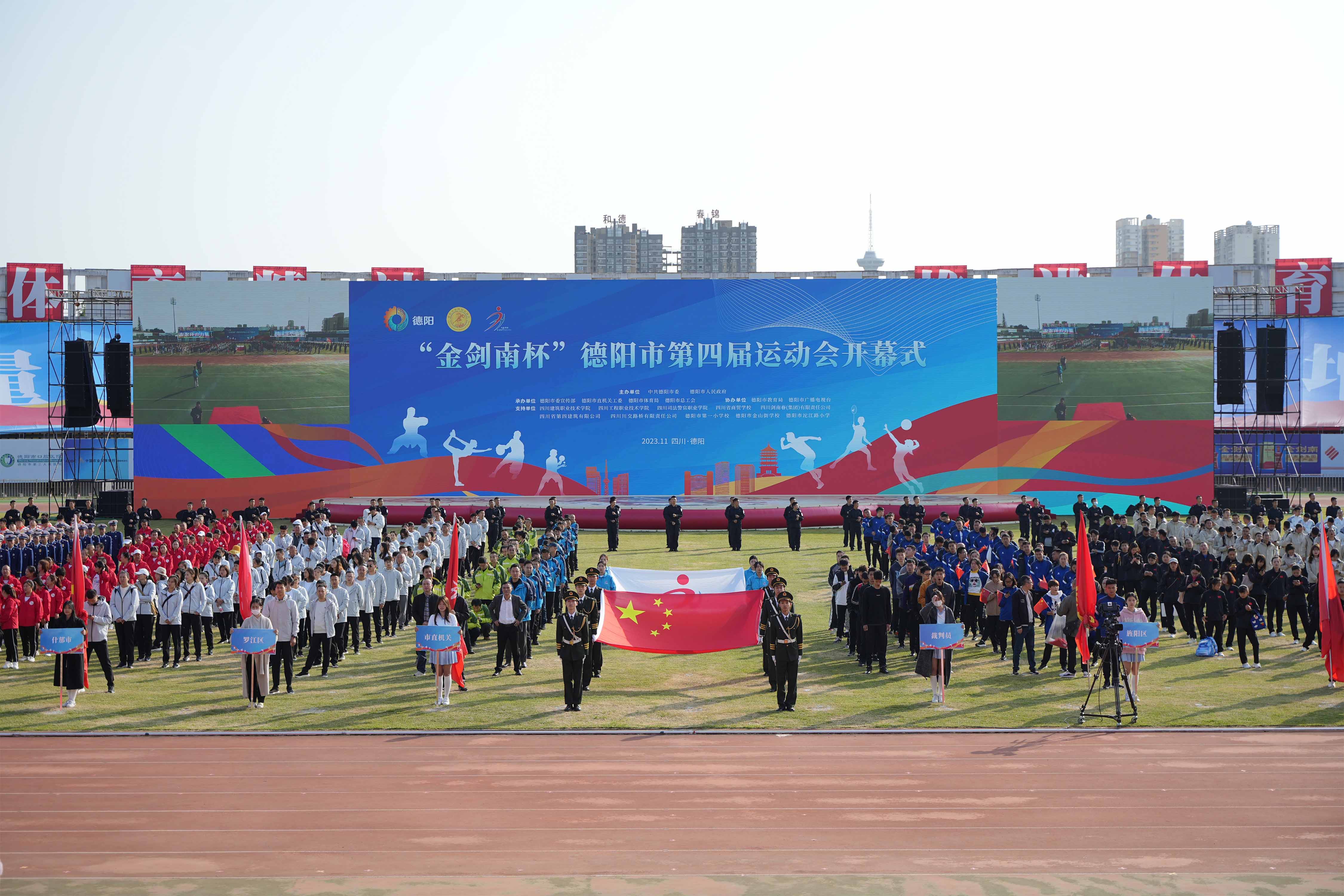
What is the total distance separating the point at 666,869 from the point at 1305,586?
13.8 metres

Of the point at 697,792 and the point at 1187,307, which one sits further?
the point at 1187,307

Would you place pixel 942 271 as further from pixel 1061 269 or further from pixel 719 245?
pixel 719 245

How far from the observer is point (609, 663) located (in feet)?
61.3

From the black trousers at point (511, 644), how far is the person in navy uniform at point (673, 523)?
13098 mm

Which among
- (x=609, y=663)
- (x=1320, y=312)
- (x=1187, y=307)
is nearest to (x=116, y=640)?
(x=609, y=663)

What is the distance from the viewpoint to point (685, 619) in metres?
16.6

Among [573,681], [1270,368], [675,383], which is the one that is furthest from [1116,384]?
[573,681]

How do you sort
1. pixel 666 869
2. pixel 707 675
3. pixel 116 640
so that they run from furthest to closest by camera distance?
pixel 116 640 < pixel 707 675 < pixel 666 869

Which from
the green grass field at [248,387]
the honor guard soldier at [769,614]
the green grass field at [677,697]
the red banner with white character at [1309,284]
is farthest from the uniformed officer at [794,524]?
the red banner with white character at [1309,284]

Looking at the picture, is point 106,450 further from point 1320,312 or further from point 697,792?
point 1320,312

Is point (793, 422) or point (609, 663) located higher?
point (793, 422)

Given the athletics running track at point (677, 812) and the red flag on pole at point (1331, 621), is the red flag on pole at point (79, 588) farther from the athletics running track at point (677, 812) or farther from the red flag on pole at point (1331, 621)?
the red flag on pole at point (1331, 621)

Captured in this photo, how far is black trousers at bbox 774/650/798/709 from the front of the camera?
15.2m

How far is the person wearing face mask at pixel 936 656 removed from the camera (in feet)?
51.3
